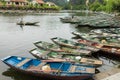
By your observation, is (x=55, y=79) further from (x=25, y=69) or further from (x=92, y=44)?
(x=92, y=44)

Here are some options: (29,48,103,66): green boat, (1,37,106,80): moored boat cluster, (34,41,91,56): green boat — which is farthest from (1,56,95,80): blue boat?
(34,41,91,56): green boat

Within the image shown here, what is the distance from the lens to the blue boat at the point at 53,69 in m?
16.5

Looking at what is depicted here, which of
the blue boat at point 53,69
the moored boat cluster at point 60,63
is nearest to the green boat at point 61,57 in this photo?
the moored boat cluster at point 60,63

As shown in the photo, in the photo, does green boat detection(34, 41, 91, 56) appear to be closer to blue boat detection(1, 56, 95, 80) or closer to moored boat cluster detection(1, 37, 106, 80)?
moored boat cluster detection(1, 37, 106, 80)

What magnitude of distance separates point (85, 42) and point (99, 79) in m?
10.3

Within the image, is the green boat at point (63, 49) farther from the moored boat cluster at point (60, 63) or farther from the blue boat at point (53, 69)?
the blue boat at point (53, 69)


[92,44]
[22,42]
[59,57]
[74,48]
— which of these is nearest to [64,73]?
→ [59,57]

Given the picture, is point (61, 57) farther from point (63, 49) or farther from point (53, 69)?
point (63, 49)

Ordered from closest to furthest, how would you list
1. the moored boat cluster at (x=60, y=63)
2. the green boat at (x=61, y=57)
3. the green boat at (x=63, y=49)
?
1. the moored boat cluster at (x=60, y=63)
2. the green boat at (x=61, y=57)
3. the green boat at (x=63, y=49)

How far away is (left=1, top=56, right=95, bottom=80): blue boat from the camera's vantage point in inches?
648

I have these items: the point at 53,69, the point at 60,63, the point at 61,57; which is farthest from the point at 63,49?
the point at 53,69

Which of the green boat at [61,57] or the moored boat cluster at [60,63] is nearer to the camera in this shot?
the moored boat cluster at [60,63]

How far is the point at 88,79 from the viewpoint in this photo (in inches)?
672

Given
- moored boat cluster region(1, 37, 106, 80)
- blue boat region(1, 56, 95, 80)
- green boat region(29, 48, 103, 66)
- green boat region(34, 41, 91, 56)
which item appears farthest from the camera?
green boat region(34, 41, 91, 56)
